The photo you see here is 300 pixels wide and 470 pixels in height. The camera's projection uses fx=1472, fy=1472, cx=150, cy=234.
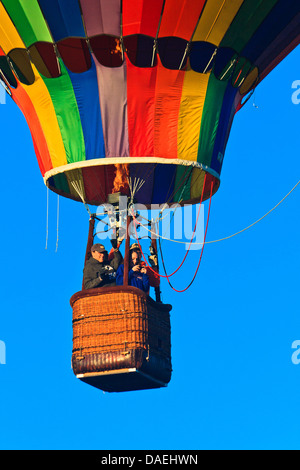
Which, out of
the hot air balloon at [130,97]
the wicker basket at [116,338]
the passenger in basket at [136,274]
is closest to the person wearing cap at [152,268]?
the passenger in basket at [136,274]

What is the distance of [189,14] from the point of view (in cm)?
2017

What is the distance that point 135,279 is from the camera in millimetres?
20297

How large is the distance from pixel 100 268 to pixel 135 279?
51cm

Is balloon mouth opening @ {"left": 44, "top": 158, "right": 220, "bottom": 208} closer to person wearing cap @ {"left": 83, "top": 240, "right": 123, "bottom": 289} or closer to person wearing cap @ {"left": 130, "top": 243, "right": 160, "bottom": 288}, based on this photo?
person wearing cap @ {"left": 130, "top": 243, "right": 160, "bottom": 288}

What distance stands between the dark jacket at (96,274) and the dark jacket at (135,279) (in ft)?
0.43

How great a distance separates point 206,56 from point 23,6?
2637 millimetres

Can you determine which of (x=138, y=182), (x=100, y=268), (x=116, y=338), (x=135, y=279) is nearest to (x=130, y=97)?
(x=138, y=182)

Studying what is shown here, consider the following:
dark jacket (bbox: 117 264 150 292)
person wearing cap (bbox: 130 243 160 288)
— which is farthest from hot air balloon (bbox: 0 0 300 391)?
person wearing cap (bbox: 130 243 160 288)

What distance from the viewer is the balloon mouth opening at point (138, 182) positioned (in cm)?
2100

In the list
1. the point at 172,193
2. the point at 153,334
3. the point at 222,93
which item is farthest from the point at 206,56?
the point at 153,334

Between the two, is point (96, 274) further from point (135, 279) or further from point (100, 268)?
point (135, 279)

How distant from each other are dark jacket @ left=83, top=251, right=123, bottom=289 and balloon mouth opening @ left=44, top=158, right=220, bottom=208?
4.09 ft

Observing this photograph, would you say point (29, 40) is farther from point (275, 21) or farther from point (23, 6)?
point (275, 21)

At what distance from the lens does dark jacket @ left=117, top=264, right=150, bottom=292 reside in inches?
797
